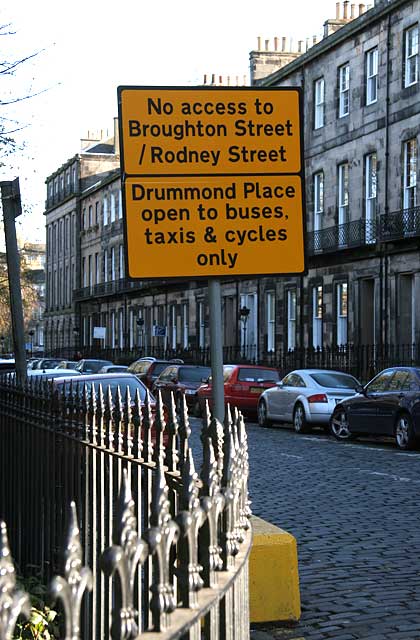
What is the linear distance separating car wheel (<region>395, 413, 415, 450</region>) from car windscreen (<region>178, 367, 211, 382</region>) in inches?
622

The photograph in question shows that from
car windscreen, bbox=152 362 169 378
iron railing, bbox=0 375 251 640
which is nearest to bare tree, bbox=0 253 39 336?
car windscreen, bbox=152 362 169 378

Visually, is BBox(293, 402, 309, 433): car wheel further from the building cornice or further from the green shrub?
the green shrub

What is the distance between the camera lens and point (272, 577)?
686 centimetres

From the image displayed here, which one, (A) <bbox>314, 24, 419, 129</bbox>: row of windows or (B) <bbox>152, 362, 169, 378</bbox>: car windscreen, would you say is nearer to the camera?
(A) <bbox>314, 24, 419, 129</bbox>: row of windows

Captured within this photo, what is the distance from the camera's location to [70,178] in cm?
10000

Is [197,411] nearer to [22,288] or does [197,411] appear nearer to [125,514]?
[22,288]

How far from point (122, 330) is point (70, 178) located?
83.1 feet

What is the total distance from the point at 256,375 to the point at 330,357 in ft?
26.3

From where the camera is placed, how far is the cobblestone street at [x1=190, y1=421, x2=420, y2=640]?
704 centimetres

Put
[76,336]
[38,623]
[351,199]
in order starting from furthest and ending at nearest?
[76,336] → [351,199] → [38,623]

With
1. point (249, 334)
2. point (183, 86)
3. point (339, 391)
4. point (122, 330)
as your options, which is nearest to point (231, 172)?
point (183, 86)

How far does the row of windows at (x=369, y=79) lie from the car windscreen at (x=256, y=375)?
10918 mm

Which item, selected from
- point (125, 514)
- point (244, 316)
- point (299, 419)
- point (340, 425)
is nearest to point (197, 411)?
point (299, 419)

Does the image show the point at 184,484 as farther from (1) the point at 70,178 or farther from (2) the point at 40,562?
(1) the point at 70,178
